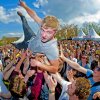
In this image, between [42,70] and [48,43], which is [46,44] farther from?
[42,70]

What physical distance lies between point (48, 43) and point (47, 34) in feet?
0.33

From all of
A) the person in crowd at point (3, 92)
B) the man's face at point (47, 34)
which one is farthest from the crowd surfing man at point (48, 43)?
the person in crowd at point (3, 92)

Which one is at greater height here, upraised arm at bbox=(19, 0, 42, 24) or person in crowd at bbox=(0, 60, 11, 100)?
upraised arm at bbox=(19, 0, 42, 24)

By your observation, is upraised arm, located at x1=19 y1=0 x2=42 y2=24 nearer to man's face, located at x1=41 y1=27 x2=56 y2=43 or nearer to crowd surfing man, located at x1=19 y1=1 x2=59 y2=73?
crowd surfing man, located at x1=19 y1=1 x2=59 y2=73

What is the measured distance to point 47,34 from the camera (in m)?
3.59

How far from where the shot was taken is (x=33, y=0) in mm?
3789

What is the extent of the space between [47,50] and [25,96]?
1.89 feet

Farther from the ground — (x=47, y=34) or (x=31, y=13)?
(x=31, y=13)

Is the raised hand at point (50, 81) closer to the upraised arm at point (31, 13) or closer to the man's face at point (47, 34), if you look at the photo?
the man's face at point (47, 34)

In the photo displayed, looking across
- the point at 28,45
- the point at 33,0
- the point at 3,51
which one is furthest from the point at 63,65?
the point at 3,51

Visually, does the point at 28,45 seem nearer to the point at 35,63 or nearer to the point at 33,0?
the point at 35,63

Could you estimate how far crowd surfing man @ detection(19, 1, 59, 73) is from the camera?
3570 millimetres

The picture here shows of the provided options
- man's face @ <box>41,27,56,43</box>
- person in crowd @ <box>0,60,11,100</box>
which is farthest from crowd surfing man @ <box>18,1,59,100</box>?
person in crowd @ <box>0,60,11,100</box>

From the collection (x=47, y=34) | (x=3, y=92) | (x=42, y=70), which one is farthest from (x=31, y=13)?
(x=3, y=92)
